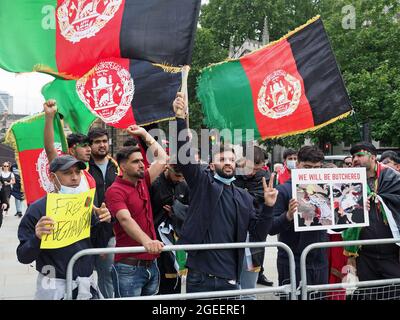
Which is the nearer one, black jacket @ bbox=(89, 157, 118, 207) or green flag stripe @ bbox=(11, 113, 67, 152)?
black jacket @ bbox=(89, 157, 118, 207)

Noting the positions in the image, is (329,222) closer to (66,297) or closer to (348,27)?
(66,297)

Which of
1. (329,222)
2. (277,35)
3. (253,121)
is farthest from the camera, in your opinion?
(277,35)

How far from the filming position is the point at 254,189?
5.57m

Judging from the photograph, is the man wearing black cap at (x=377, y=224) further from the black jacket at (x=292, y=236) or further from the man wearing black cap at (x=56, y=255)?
the man wearing black cap at (x=56, y=255)

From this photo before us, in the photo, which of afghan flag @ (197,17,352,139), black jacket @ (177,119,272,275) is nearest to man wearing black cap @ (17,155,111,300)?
black jacket @ (177,119,272,275)

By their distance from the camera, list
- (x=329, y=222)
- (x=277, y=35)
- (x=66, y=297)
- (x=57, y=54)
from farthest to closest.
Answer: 1. (x=277, y=35)
2. (x=57, y=54)
3. (x=329, y=222)
4. (x=66, y=297)

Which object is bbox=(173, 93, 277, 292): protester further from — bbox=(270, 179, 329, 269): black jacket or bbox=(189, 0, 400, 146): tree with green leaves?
bbox=(189, 0, 400, 146): tree with green leaves

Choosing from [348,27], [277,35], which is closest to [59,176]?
[348,27]

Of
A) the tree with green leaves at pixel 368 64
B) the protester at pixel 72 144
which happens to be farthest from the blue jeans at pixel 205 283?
the tree with green leaves at pixel 368 64

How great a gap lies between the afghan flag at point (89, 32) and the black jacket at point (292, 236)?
1.52 metres

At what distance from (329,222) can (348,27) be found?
68.1 ft

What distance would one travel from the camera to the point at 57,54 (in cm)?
505

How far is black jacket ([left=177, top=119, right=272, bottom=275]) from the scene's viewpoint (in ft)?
13.0

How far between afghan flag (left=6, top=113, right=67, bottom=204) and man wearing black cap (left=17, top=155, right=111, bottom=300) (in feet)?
6.09
